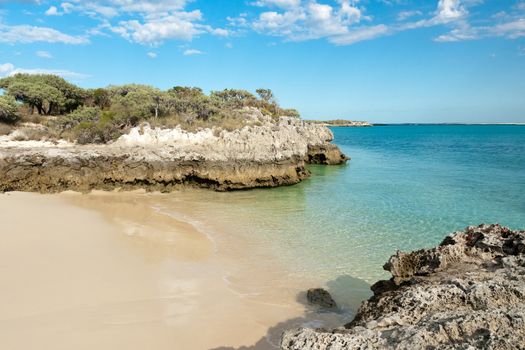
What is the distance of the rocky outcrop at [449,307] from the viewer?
346cm

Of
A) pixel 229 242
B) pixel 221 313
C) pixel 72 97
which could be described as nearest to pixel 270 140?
pixel 229 242

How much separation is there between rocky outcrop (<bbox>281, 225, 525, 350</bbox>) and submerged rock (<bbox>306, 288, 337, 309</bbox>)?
2199mm

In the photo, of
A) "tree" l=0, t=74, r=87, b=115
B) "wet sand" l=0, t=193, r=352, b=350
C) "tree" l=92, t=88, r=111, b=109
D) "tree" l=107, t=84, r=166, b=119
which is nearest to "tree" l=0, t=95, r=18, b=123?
"tree" l=0, t=74, r=87, b=115

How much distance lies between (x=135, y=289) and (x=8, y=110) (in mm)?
23885

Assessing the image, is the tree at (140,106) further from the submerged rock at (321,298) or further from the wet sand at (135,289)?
the submerged rock at (321,298)

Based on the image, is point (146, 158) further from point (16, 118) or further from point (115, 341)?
point (115, 341)

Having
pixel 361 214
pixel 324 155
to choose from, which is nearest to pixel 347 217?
pixel 361 214

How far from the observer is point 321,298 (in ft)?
26.5

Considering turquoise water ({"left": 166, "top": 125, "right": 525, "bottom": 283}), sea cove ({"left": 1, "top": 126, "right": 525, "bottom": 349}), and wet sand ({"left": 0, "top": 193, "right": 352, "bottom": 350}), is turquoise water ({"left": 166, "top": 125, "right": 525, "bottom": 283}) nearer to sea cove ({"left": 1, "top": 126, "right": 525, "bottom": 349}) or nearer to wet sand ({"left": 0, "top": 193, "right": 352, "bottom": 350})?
sea cove ({"left": 1, "top": 126, "right": 525, "bottom": 349})

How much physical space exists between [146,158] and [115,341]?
49.9ft

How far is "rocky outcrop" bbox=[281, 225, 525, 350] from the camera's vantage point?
3461 millimetres

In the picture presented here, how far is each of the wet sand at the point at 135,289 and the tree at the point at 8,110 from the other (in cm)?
1557

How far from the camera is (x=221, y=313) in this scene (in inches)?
293

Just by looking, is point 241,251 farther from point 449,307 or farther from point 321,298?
point 449,307
